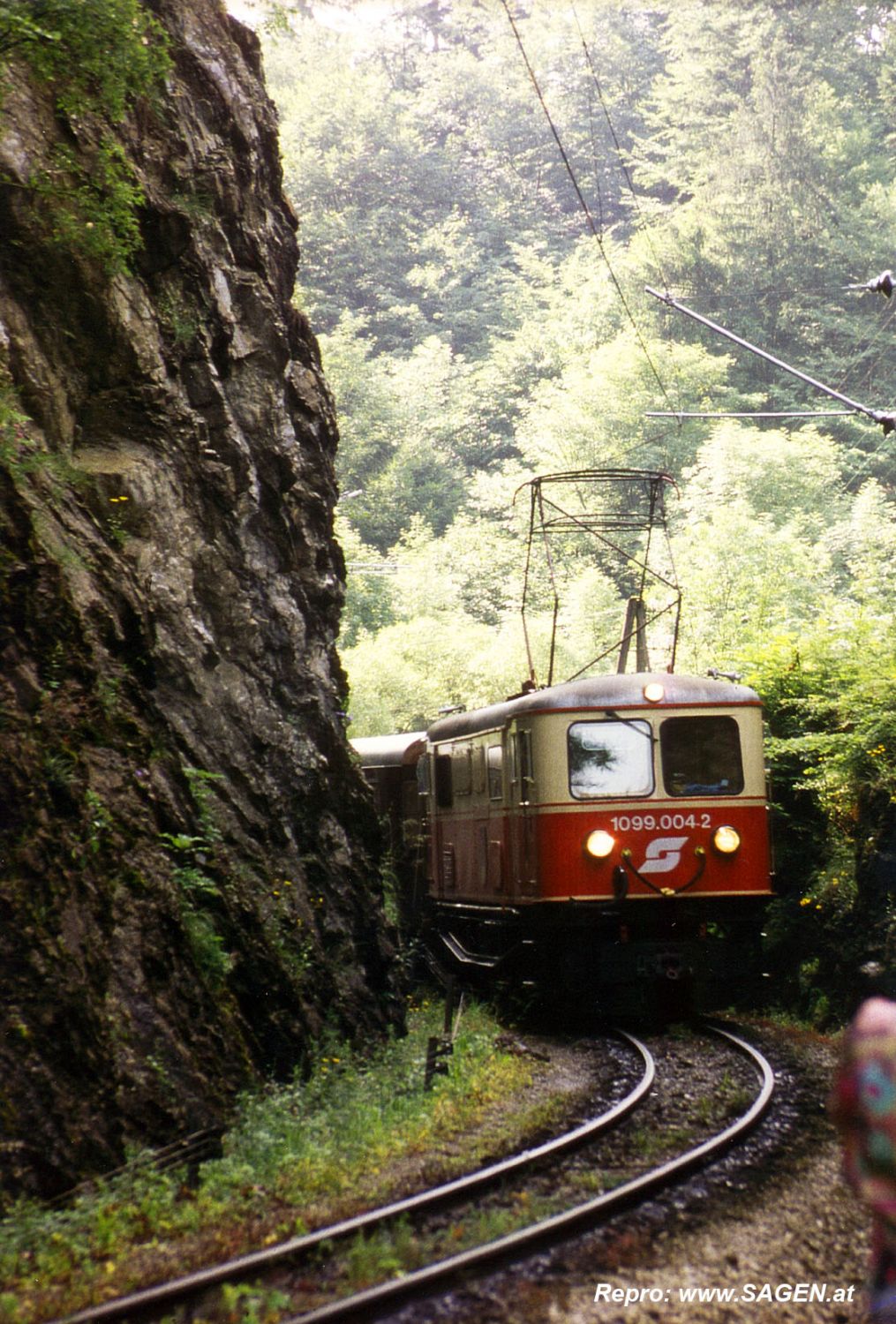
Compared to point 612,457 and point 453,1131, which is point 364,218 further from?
point 453,1131

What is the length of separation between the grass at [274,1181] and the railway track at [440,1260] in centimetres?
25

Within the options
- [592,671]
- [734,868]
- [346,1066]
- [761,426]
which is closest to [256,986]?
[346,1066]

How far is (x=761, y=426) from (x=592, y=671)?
1459 centimetres

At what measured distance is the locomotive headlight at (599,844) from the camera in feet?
42.8

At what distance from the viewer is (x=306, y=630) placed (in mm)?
14680

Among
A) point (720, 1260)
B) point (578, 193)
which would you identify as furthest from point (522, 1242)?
point (578, 193)

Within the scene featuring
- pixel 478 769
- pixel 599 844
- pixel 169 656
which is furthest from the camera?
pixel 478 769

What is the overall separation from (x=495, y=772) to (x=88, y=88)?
7.61m

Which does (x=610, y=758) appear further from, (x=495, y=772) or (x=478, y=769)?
(x=478, y=769)

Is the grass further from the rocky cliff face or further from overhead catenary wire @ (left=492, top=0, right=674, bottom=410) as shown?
overhead catenary wire @ (left=492, top=0, right=674, bottom=410)

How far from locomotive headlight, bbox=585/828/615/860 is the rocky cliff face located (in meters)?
2.25

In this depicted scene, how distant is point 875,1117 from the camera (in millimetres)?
3568

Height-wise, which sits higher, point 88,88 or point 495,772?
point 88,88

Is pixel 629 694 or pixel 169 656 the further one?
pixel 629 694
